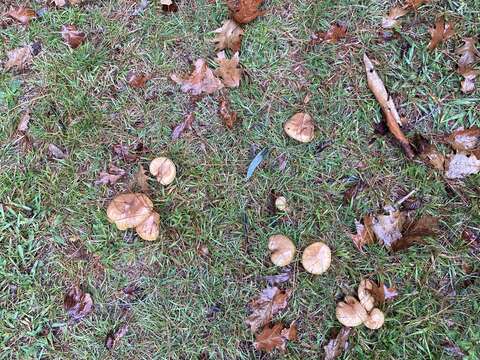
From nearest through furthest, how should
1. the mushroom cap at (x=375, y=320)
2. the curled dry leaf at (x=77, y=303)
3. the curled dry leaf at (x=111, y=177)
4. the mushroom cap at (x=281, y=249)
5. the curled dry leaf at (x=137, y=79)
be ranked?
1. the mushroom cap at (x=375, y=320)
2. the mushroom cap at (x=281, y=249)
3. the curled dry leaf at (x=77, y=303)
4. the curled dry leaf at (x=111, y=177)
5. the curled dry leaf at (x=137, y=79)

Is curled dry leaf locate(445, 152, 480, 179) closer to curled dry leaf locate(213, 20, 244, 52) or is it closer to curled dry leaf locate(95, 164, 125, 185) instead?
curled dry leaf locate(213, 20, 244, 52)

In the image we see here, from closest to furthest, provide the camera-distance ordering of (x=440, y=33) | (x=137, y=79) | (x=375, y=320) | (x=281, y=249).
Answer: (x=375, y=320), (x=281, y=249), (x=440, y=33), (x=137, y=79)

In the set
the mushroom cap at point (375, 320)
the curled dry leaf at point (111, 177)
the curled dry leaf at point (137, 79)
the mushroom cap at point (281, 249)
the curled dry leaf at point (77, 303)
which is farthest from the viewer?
the curled dry leaf at point (137, 79)

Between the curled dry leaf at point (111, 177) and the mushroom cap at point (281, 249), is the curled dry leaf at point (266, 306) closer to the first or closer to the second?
the mushroom cap at point (281, 249)

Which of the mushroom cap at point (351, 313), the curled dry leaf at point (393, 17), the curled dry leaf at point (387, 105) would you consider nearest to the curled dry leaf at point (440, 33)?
the curled dry leaf at point (393, 17)

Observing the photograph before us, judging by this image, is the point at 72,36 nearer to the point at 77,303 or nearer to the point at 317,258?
the point at 77,303

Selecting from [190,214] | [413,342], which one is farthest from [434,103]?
[190,214]

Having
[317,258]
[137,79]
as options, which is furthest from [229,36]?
[317,258]
